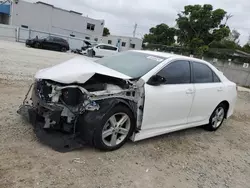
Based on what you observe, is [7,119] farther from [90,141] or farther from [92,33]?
[92,33]

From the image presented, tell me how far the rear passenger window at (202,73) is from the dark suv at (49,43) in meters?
22.8

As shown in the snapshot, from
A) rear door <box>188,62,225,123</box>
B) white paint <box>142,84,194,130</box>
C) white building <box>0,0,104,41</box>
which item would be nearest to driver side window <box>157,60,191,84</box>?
white paint <box>142,84,194,130</box>

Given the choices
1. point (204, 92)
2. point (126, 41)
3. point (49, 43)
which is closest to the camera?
point (204, 92)

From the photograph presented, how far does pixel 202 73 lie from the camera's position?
526 cm

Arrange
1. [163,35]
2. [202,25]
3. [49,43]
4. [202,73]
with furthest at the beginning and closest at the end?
1. [163,35]
2. [202,25]
3. [49,43]
4. [202,73]

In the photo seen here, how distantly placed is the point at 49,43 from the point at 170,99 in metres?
23.9

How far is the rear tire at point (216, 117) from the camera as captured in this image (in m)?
5.71

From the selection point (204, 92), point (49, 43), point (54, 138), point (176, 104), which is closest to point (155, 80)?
point (176, 104)

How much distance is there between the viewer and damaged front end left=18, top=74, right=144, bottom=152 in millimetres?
3682

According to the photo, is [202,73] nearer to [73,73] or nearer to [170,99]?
[170,99]

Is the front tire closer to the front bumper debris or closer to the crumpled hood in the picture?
the front bumper debris

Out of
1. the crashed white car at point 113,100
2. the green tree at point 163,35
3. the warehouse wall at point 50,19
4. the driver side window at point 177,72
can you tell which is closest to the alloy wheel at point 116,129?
the crashed white car at point 113,100

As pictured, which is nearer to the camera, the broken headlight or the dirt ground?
the dirt ground

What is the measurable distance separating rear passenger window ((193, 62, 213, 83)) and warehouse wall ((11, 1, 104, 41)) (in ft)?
132
